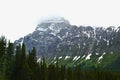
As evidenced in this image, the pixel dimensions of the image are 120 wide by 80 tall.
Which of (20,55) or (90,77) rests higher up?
(20,55)

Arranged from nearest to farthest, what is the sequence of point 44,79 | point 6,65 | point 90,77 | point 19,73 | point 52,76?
1. point 6,65
2. point 19,73
3. point 44,79
4. point 52,76
5. point 90,77

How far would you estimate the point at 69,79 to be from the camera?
133875 mm

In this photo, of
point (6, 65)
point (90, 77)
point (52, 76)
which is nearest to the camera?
point (6, 65)

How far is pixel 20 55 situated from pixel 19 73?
4.87m

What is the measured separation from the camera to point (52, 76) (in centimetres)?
12394

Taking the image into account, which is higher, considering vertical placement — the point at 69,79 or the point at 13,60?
the point at 13,60

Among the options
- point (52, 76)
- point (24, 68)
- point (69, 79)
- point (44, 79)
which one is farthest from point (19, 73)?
point (69, 79)

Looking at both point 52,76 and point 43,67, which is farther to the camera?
point 52,76

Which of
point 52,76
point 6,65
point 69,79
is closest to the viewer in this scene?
point 6,65

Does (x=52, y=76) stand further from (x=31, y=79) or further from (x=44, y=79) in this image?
(x=31, y=79)

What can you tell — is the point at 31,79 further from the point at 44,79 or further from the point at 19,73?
the point at 44,79

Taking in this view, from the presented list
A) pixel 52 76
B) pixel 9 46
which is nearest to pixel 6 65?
pixel 9 46

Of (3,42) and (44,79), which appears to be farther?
(44,79)

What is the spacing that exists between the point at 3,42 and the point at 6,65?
9076 mm
